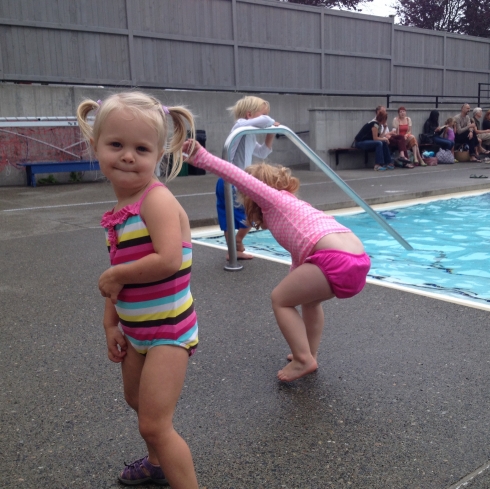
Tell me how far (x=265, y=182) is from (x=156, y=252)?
137 cm

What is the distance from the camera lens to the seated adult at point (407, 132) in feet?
51.5

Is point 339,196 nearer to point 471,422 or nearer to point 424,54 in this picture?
point 471,422

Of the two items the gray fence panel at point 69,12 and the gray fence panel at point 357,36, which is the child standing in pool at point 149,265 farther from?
the gray fence panel at point 357,36

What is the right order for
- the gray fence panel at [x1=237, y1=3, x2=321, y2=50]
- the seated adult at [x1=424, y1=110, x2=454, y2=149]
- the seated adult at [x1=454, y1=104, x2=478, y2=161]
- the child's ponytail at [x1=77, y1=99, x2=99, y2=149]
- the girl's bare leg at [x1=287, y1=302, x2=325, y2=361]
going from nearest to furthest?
the child's ponytail at [x1=77, y1=99, x2=99, y2=149] → the girl's bare leg at [x1=287, y1=302, x2=325, y2=361] → the gray fence panel at [x1=237, y1=3, x2=321, y2=50] → the seated adult at [x1=424, y1=110, x2=454, y2=149] → the seated adult at [x1=454, y1=104, x2=478, y2=161]

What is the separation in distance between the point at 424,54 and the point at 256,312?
19530 millimetres

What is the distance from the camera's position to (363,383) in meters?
2.92

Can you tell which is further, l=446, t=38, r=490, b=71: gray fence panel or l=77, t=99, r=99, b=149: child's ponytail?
l=446, t=38, r=490, b=71: gray fence panel

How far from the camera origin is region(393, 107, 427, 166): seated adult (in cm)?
1570

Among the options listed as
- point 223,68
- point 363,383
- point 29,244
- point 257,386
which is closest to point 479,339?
point 363,383

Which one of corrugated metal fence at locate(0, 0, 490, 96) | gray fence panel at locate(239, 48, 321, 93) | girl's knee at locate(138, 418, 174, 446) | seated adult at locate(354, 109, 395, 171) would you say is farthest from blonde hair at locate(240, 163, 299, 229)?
gray fence panel at locate(239, 48, 321, 93)

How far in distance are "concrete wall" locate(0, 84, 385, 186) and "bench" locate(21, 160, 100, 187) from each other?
480mm

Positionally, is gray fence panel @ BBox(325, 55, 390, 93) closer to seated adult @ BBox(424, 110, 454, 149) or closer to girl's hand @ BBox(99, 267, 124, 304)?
seated adult @ BBox(424, 110, 454, 149)

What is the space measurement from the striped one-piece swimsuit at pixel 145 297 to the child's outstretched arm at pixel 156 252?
0.17 ft

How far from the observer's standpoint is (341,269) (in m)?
2.79
